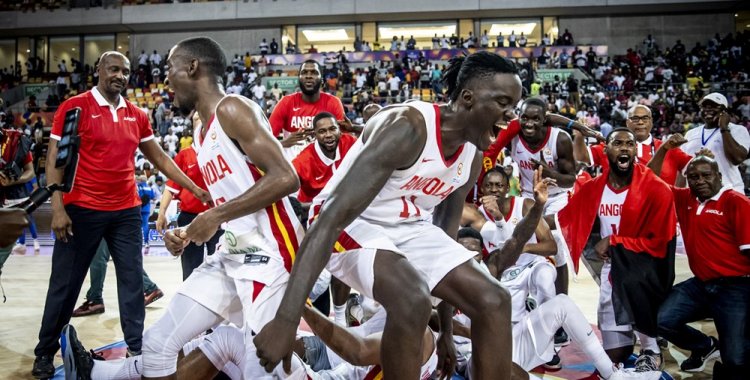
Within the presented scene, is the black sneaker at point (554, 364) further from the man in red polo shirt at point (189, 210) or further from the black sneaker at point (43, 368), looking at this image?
the black sneaker at point (43, 368)

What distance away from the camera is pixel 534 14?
2744 centimetres

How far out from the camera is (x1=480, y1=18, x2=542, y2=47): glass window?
28.0 metres

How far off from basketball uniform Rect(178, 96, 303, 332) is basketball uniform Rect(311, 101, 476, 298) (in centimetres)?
18

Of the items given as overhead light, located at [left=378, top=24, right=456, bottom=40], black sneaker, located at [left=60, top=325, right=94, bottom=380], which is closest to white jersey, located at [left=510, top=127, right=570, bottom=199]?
black sneaker, located at [left=60, top=325, right=94, bottom=380]

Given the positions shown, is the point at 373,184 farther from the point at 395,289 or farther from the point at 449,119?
the point at 449,119

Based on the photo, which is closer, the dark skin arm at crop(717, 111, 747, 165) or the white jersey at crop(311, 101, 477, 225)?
the white jersey at crop(311, 101, 477, 225)

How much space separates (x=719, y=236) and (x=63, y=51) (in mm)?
32484

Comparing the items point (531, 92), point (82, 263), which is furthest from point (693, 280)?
point (531, 92)

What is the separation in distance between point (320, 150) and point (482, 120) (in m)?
2.92

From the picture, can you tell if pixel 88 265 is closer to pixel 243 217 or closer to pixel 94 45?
pixel 243 217

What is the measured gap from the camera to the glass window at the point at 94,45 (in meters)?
30.1

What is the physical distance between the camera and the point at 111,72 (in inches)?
161

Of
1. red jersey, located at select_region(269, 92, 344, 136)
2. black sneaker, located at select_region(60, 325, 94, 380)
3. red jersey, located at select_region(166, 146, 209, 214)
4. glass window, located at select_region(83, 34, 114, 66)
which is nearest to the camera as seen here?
black sneaker, located at select_region(60, 325, 94, 380)

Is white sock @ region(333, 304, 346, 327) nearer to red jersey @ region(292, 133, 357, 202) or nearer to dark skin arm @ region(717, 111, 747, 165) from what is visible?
red jersey @ region(292, 133, 357, 202)
